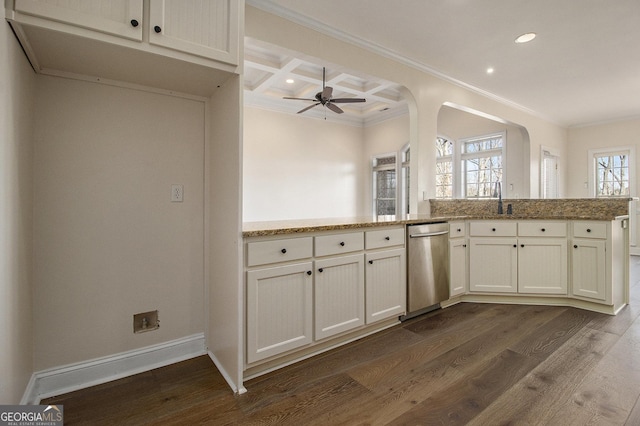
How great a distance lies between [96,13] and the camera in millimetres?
1379

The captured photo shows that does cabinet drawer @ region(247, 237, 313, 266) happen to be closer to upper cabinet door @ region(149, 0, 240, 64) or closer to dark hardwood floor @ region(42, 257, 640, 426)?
dark hardwood floor @ region(42, 257, 640, 426)

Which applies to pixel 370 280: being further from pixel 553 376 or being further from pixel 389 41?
pixel 389 41

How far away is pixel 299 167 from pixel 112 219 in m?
4.63

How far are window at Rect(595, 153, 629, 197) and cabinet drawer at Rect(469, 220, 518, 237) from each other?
509 cm

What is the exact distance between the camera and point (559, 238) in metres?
3.12

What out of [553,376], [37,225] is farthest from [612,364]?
[37,225]

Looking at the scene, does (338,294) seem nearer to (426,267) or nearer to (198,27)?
(426,267)

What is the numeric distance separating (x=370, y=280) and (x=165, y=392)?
148cm

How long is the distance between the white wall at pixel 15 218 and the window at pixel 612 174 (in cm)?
877

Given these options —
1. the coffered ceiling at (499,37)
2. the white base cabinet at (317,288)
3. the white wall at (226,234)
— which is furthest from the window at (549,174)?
the white wall at (226,234)

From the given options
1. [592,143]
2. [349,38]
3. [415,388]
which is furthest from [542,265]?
[592,143]

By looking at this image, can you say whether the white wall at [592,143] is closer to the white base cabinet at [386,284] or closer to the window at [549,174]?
the window at [549,174]

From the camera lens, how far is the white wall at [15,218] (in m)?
1.25

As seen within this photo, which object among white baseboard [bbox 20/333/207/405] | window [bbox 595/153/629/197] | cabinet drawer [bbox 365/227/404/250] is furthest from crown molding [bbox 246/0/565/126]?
window [bbox 595/153/629/197]
